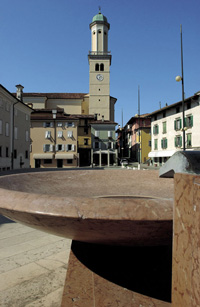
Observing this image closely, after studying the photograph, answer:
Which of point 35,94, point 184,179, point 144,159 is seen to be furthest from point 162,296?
point 35,94

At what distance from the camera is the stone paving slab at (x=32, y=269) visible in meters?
2.19

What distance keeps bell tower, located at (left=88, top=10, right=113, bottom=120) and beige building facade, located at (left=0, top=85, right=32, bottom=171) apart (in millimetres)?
21247

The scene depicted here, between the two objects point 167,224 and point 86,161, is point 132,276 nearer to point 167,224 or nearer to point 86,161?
point 167,224

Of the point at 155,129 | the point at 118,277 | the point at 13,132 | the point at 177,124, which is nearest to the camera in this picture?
the point at 118,277

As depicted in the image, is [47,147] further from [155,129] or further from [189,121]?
[189,121]

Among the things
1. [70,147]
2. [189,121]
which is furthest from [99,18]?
[189,121]

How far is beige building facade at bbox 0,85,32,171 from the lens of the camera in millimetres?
24734

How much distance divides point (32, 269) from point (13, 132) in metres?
27.2

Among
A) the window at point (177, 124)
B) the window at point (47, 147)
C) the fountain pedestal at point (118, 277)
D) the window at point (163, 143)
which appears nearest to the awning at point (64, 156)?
the window at point (47, 147)

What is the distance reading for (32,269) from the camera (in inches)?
110

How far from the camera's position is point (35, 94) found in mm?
50062

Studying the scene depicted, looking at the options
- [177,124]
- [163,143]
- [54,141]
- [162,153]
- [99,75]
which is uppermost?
[99,75]

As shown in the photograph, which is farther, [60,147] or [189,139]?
[60,147]

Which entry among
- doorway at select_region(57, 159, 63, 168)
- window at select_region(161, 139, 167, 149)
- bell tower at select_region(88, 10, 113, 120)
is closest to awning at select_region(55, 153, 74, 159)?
doorway at select_region(57, 159, 63, 168)
